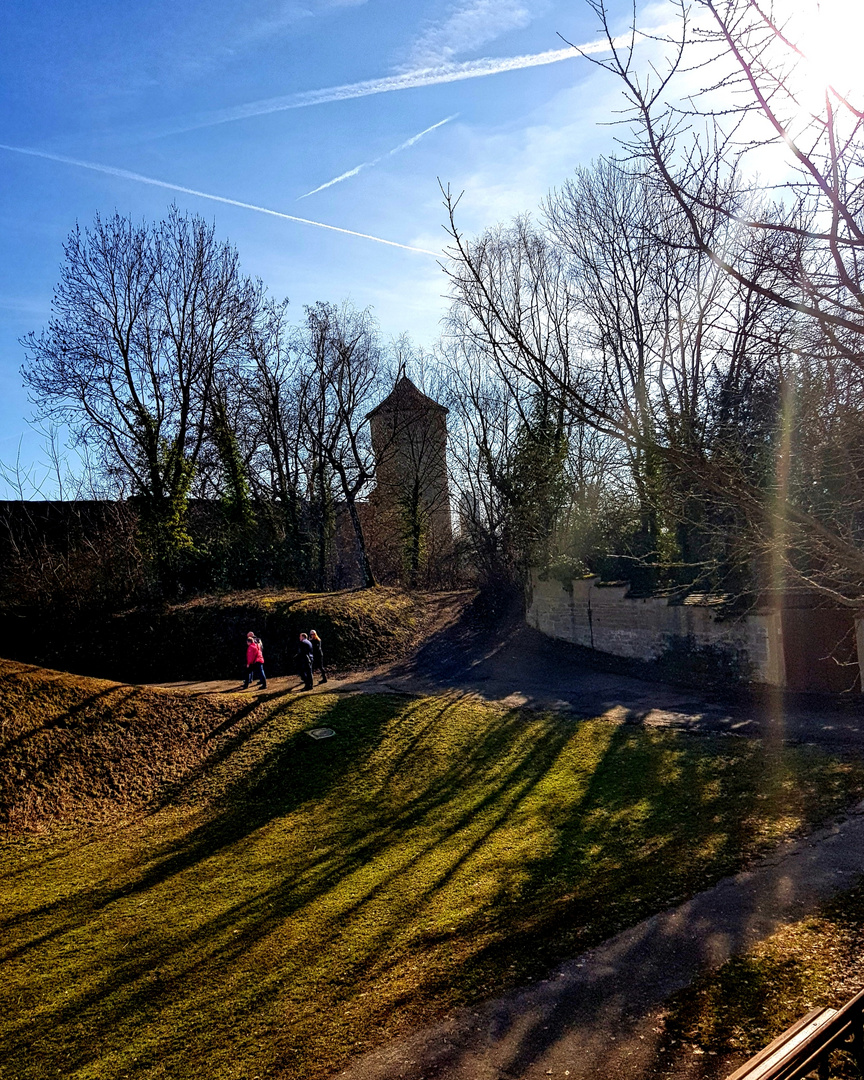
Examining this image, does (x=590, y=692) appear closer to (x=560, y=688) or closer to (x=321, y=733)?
(x=560, y=688)

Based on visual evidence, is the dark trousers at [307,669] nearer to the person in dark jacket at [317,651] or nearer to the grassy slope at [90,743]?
the person in dark jacket at [317,651]

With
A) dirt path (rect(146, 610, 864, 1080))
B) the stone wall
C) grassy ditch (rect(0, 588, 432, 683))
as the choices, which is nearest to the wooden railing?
dirt path (rect(146, 610, 864, 1080))

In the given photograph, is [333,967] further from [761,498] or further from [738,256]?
[738,256]

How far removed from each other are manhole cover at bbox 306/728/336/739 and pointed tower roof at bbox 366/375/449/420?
1692 cm

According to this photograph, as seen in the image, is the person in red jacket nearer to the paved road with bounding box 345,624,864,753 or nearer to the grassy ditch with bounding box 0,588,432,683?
the paved road with bounding box 345,624,864,753

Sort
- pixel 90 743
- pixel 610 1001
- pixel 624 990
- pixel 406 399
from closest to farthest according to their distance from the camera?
pixel 610 1001 < pixel 624 990 < pixel 90 743 < pixel 406 399

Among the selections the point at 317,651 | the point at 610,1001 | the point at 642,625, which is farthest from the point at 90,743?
the point at 642,625

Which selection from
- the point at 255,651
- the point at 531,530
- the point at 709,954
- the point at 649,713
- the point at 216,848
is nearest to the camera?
the point at 709,954

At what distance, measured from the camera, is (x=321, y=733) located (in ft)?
44.0

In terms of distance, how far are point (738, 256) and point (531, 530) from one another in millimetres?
16625

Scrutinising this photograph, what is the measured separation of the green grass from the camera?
5559 millimetres

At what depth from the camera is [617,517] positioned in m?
19.6

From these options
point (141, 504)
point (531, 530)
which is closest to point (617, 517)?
point (531, 530)

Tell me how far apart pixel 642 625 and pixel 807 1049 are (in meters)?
15.2
